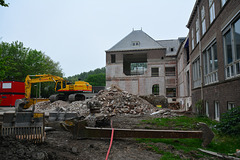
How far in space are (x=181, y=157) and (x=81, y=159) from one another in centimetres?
215

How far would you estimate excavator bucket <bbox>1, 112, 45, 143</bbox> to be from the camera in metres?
4.66

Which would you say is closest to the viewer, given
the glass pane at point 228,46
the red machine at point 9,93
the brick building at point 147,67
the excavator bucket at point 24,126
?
the excavator bucket at point 24,126

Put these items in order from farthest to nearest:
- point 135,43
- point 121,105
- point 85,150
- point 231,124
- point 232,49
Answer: point 135,43 → point 121,105 → point 232,49 → point 231,124 → point 85,150

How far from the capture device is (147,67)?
33.1 m

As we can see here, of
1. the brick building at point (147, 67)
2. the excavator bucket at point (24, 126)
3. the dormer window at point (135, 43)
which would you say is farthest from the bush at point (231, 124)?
the dormer window at point (135, 43)

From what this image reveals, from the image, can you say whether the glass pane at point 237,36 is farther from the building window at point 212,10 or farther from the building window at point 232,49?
the building window at point 212,10

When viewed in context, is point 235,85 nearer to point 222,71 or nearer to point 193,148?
point 222,71

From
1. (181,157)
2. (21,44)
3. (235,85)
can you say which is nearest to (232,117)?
(235,85)

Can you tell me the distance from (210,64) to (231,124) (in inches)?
259

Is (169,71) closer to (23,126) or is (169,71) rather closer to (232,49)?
(232,49)

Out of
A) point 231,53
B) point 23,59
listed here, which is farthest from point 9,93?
point 231,53

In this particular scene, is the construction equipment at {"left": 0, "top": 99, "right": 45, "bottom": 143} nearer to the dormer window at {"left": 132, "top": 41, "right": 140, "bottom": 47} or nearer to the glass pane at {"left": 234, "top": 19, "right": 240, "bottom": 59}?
the glass pane at {"left": 234, "top": 19, "right": 240, "bottom": 59}

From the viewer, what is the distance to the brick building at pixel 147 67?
106ft

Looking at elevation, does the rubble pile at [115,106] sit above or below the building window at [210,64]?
below
